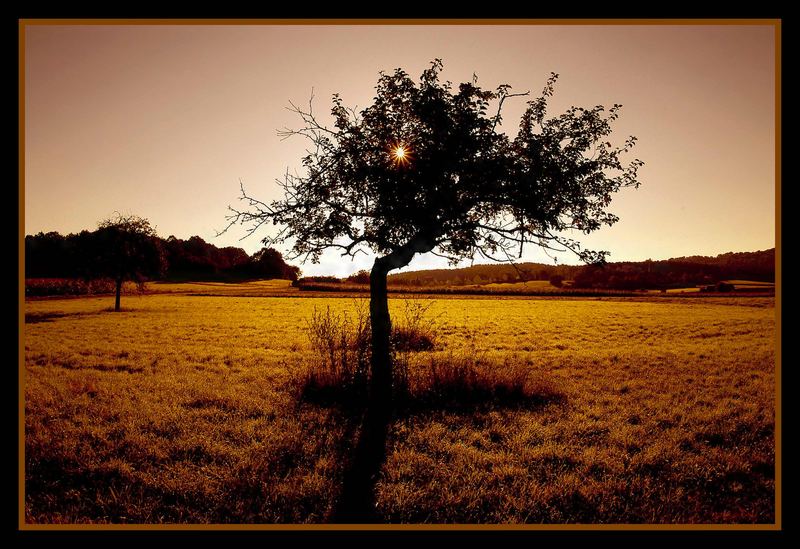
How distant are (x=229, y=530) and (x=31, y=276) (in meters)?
71.9

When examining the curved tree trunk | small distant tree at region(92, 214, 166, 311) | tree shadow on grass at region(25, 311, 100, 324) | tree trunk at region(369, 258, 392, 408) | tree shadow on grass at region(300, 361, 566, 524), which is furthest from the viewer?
small distant tree at region(92, 214, 166, 311)

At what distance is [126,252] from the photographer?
4100 centimetres

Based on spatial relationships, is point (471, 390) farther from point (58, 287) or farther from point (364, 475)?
point (58, 287)

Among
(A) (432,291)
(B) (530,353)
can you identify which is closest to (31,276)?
(A) (432,291)

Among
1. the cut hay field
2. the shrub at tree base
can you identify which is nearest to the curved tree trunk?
the cut hay field

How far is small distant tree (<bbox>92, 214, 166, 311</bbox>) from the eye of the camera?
4047 centimetres

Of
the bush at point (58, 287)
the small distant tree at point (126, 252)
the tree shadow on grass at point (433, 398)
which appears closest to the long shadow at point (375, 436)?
the tree shadow on grass at point (433, 398)

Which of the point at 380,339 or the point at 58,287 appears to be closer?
the point at 380,339

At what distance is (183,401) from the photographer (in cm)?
1020

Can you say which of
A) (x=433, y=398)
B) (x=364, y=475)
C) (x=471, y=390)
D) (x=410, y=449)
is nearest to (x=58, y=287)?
(x=433, y=398)

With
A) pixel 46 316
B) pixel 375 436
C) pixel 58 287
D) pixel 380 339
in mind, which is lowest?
pixel 46 316

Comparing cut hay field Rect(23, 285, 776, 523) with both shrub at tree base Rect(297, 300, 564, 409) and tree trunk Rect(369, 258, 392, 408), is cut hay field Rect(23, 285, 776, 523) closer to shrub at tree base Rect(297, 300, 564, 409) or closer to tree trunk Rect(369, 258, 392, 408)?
shrub at tree base Rect(297, 300, 564, 409)

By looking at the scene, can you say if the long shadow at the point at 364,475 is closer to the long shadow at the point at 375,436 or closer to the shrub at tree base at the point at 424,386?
the long shadow at the point at 375,436

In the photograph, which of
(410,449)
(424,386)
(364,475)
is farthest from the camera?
(424,386)
